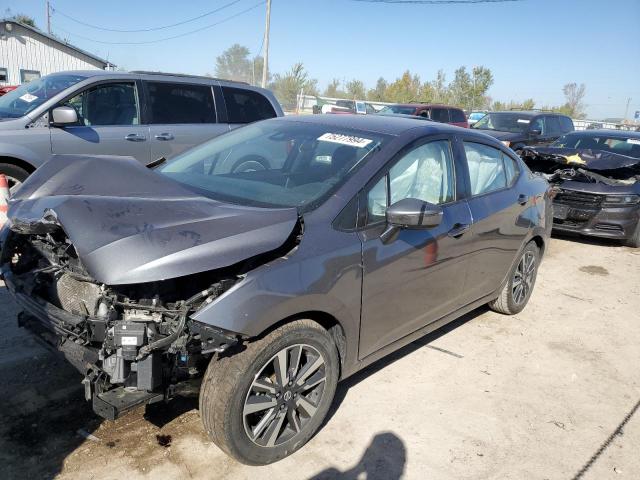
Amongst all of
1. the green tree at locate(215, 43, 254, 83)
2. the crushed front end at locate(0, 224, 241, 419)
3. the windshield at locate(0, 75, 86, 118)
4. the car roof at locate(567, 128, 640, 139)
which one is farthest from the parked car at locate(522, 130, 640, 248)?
the green tree at locate(215, 43, 254, 83)

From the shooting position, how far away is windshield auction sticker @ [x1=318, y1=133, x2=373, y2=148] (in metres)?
3.29

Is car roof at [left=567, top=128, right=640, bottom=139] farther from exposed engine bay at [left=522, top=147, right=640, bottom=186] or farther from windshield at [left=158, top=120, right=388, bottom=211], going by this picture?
windshield at [left=158, top=120, right=388, bottom=211]

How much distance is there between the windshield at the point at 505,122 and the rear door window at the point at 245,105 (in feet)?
27.4

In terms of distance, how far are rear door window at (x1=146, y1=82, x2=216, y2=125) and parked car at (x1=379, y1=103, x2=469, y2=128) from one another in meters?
9.58

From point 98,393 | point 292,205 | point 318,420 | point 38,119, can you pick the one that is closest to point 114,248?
point 98,393

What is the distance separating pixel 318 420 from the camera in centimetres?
287

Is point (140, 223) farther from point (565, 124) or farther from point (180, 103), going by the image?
point (565, 124)

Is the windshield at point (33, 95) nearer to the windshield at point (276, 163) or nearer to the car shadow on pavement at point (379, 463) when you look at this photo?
the windshield at point (276, 163)

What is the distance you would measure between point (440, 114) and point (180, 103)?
37.5ft

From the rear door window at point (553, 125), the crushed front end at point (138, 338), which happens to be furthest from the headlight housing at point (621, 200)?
the rear door window at point (553, 125)

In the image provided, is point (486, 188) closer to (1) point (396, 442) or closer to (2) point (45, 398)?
(1) point (396, 442)

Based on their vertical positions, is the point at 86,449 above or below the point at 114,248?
below

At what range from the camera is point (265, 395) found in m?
2.58

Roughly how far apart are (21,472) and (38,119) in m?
4.60
